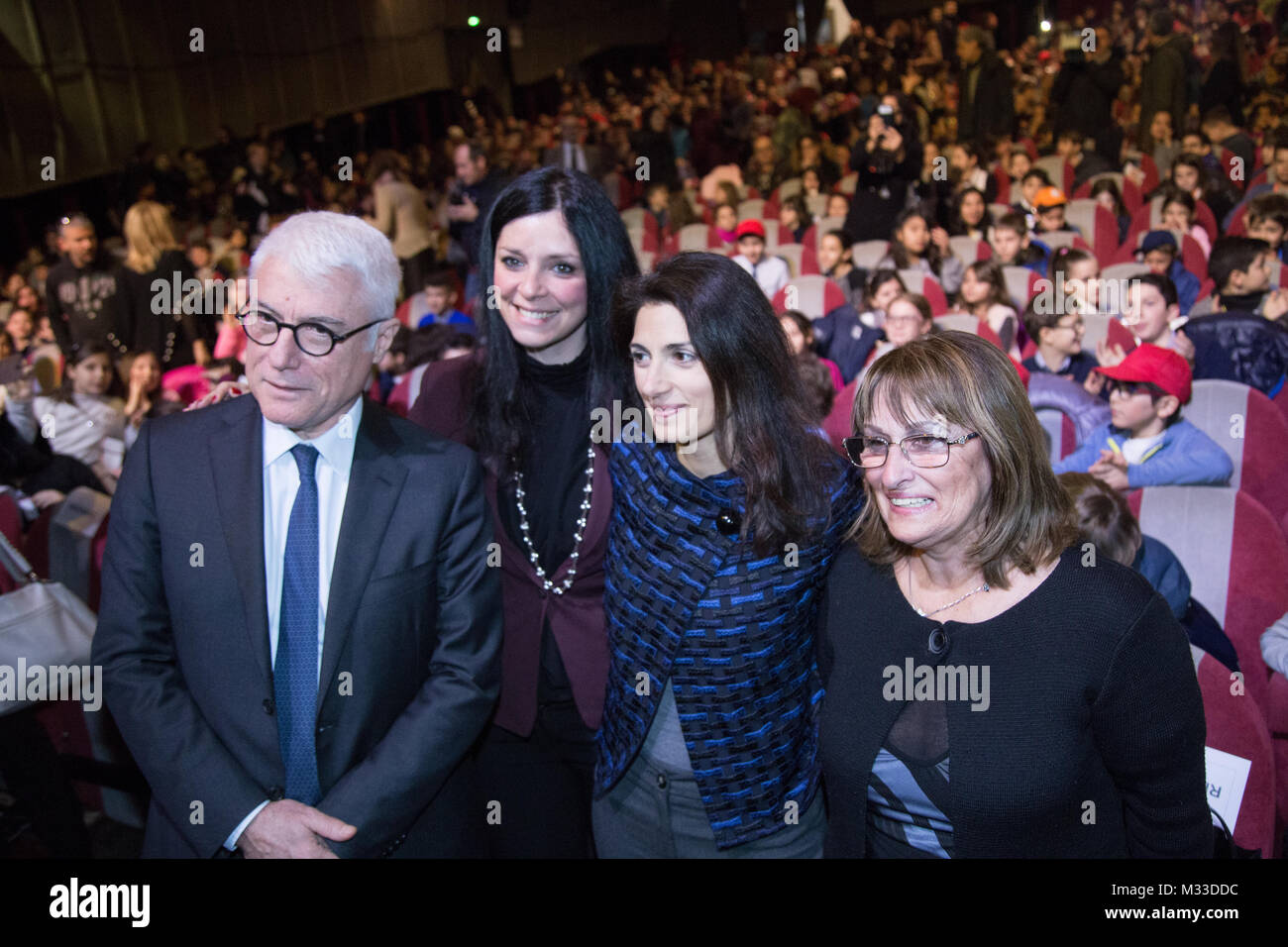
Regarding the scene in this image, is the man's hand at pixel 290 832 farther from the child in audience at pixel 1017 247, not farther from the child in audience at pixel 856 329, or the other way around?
the child in audience at pixel 1017 247

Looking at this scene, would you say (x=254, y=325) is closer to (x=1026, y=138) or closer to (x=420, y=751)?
(x=420, y=751)

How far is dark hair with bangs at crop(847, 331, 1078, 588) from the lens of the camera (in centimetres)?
141

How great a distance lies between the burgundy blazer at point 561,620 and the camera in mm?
1818

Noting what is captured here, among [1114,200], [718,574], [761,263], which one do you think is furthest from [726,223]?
[718,574]

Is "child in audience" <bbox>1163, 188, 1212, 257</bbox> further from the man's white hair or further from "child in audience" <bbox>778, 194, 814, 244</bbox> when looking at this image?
the man's white hair

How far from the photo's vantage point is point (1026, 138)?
10.0 m

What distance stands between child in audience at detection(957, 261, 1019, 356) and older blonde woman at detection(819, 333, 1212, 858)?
11.8 ft

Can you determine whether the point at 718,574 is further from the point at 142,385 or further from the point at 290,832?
the point at 142,385

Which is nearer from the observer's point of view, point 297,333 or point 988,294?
point 297,333

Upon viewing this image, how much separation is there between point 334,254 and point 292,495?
0.37m

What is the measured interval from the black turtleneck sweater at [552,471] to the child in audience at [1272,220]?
16.1 feet

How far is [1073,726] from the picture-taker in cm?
138

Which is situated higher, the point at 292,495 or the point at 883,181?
the point at 883,181

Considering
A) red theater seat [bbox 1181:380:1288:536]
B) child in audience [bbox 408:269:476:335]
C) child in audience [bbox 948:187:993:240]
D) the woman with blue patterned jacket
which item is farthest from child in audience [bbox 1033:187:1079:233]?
the woman with blue patterned jacket
